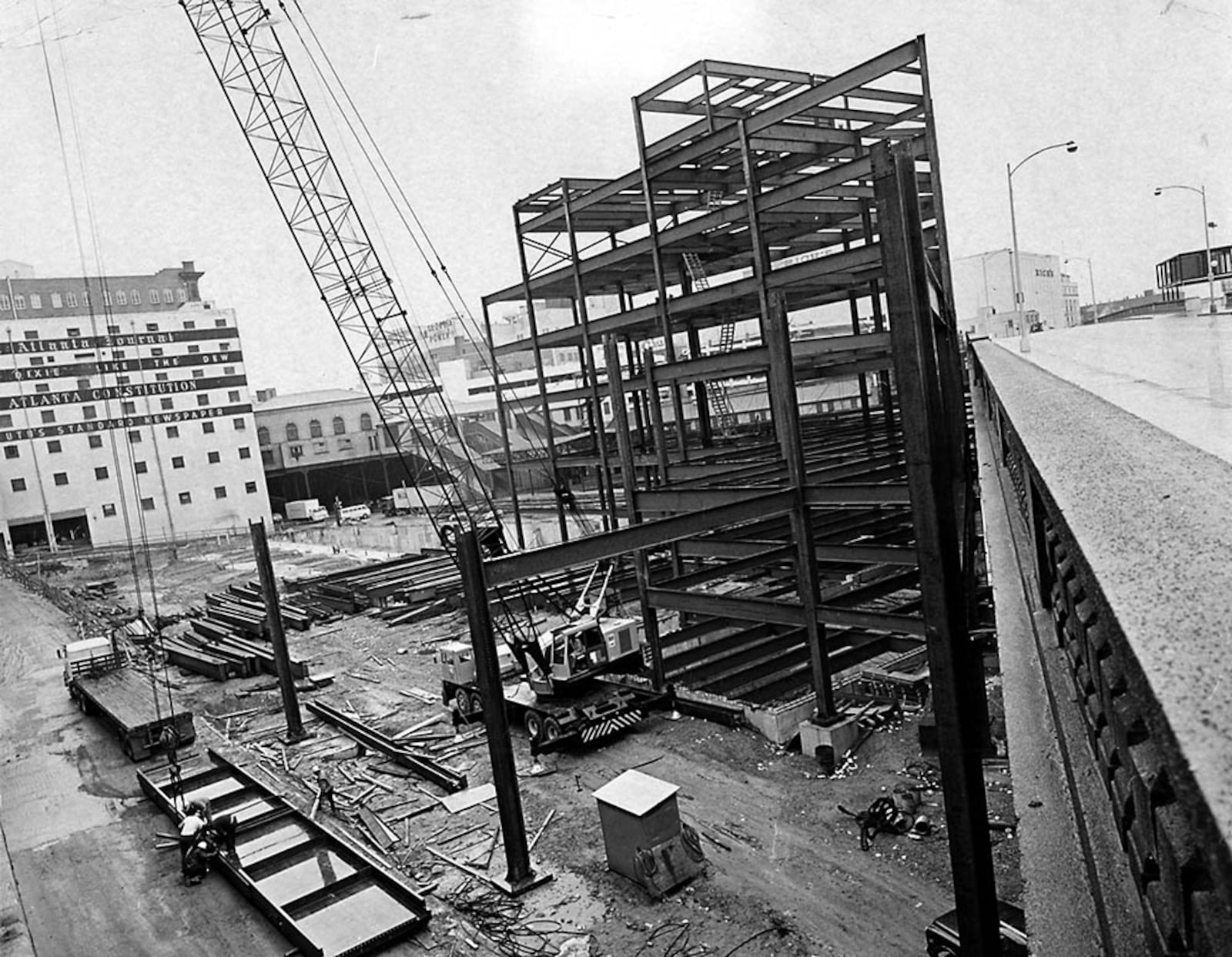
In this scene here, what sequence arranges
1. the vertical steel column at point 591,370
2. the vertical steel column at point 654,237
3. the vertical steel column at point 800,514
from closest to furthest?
the vertical steel column at point 800,514 → the vertical steel column at point 654,237 → the vertical steel column at point 591,370

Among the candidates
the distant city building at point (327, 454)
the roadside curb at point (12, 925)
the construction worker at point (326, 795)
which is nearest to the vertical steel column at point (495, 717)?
the construction worker at point (326, 795)

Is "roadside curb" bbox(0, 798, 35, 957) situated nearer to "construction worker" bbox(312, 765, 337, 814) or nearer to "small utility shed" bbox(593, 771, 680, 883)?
"construction worker" bbox(312, 765, 337, 814)

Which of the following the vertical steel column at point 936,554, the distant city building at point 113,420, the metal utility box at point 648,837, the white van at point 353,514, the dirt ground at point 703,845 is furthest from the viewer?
the white van at point 353,514

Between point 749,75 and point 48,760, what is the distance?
2145 cm

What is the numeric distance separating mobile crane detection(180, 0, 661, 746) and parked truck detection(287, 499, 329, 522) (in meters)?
33.4

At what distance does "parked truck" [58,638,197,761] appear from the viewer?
53.1ft

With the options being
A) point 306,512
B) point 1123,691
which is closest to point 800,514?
point 1123,691

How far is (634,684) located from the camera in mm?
15633

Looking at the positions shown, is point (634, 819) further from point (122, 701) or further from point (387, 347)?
point (387, 347)

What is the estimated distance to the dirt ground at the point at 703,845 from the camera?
8414mm

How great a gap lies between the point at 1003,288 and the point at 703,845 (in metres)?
57.7

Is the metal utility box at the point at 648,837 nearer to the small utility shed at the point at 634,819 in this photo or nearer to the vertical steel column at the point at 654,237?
the small utility shed at the point at 634,819

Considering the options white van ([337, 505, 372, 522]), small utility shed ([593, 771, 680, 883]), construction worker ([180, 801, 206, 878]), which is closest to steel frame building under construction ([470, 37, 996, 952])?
small utility shed ([593, 771, 680, 883])

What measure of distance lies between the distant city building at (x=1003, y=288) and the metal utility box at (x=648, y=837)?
2074 inches
